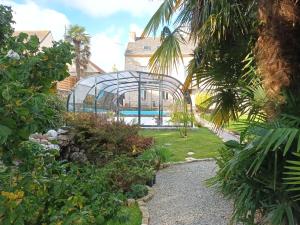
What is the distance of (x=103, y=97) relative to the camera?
1952 centimetres

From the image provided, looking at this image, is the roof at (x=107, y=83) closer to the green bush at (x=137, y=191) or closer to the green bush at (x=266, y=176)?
the green bush at (x=137, y=191)

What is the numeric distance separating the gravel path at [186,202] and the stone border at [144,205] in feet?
0.24

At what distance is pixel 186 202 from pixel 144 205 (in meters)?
0.75

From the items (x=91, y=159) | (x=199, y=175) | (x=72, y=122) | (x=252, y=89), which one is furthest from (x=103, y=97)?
(x=252, y=89)

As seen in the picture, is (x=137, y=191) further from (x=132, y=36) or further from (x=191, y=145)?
(x=132, y=36)

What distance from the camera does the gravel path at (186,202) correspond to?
17.0 ft

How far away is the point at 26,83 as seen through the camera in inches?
92.3

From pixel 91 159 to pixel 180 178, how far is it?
2538mm

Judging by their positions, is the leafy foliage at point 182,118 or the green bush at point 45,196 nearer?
the green bush at point 45,196

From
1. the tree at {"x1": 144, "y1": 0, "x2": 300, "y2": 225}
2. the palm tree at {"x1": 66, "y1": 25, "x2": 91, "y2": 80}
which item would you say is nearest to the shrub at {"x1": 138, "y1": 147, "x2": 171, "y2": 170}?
the tree at {"x1": 144, "y1": 0, "x2": 300, "y2": 225}

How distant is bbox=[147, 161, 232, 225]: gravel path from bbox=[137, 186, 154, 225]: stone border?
0.07 meters

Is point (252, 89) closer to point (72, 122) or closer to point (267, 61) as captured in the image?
point (267, 61)

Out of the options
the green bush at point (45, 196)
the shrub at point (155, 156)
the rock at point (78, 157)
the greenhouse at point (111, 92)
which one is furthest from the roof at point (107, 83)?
the green bush at point (45, 196)

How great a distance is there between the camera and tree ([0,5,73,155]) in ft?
6.34
